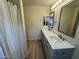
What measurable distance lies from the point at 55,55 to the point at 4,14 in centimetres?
128

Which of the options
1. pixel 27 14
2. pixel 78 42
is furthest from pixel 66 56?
pixel 27 14

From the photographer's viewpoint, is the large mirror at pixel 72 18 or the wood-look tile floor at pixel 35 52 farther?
the wood-look tile floor at pixel 35 52

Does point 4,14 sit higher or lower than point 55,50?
higher

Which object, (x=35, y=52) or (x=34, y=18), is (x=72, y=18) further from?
(x=34, y=18)

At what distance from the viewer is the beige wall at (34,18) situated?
3.86 metres

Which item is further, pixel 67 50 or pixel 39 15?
pixel 39 15

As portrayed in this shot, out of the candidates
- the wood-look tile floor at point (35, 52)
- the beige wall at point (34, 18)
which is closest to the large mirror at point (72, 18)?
the wood-look tile floor at point (35, 52)

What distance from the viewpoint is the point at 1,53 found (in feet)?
2.53

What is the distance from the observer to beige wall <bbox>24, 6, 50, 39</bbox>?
3856 mm

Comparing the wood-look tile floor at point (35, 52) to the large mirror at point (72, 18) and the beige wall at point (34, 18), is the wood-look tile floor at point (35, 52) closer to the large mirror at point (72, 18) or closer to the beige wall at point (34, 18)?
the beige wall at point (34, 18)

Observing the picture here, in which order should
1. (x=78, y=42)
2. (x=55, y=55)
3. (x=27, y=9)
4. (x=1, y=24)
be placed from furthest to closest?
(x=27, y=9) → (x=55, y=55) → (x=78, y=42) → (x=1, y=24)

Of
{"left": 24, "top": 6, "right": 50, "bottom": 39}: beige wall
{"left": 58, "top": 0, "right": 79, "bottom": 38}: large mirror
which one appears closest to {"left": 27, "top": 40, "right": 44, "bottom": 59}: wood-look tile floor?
{"left": 24, "top": 6, "right": 50, "bottom": 39}: beige wall

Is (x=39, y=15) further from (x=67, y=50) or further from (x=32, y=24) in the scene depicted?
(x=67, y=50)

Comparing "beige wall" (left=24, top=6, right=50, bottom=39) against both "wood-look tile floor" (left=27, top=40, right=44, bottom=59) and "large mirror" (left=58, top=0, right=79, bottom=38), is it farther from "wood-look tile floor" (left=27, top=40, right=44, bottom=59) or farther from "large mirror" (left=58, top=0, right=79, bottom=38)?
"large mirror" (left=58, top=0, right=79, bottom=38)
